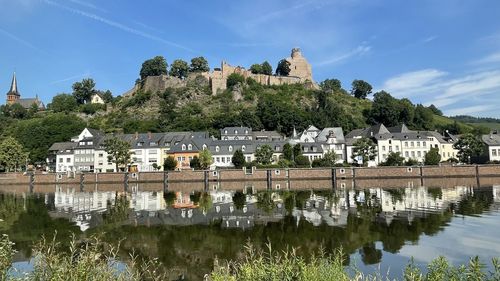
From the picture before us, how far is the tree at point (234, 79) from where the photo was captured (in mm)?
134125

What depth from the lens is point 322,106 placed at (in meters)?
130

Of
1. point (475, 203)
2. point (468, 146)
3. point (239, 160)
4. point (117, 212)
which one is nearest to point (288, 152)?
point (239, 160)

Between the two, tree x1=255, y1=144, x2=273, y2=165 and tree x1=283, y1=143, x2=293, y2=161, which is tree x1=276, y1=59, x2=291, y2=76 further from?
tree x1=255, y1=144, x2=273, y2=165

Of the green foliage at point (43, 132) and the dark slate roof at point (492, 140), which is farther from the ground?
the green foliage at point (43, 132)

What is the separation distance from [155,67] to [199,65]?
15137 millimetres

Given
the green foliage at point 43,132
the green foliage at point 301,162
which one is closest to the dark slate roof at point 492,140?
the green foliage at point 301,162

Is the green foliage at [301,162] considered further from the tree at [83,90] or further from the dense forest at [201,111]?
the tree at [83,90]

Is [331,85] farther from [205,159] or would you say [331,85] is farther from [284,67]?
[205,159]

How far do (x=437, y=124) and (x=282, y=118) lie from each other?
54.5m

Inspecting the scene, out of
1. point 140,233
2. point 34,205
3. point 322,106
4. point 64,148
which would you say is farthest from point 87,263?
point 322,106

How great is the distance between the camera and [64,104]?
463 feet

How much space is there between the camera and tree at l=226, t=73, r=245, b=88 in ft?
440

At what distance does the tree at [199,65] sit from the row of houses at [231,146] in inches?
1901

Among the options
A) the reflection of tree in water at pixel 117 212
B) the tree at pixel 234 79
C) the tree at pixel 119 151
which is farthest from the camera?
the tree at pixel 234 79
